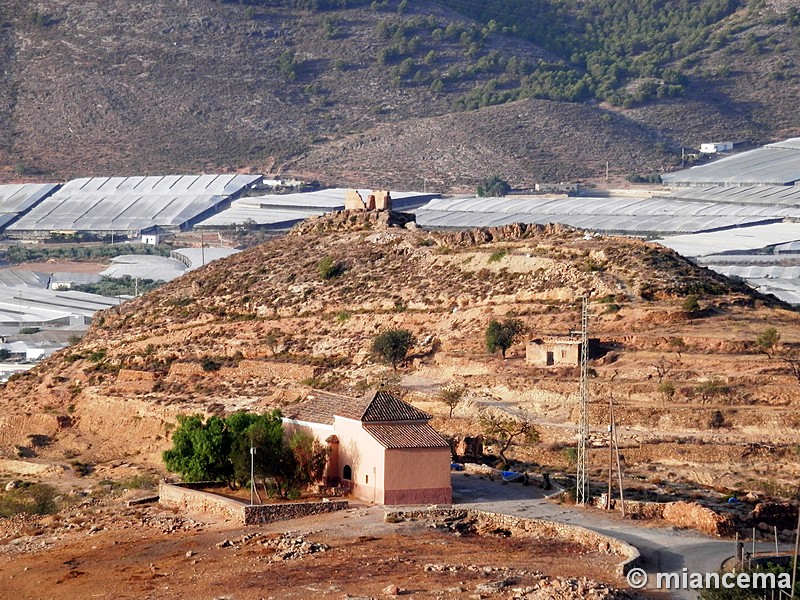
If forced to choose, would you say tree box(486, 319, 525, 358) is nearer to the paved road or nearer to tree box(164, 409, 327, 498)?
the paved road

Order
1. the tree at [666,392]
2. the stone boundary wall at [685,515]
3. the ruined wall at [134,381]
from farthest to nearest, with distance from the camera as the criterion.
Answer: the ruined wall at [134,381], the tree at [666,392], the stone boundary wall at [685,515]

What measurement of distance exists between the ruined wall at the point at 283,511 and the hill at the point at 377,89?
354 ft

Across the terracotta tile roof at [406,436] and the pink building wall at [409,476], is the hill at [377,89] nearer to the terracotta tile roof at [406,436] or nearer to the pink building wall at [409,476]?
the terracotta tile roof at [406,436]

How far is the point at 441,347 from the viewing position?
52.0 meters

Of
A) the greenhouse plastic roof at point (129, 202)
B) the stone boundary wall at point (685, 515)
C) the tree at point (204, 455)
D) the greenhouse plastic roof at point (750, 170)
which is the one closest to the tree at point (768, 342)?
the stone boundary wall at point (685, 515)

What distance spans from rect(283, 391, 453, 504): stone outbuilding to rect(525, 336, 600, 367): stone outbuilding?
9.66 metres

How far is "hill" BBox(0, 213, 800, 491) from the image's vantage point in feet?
142

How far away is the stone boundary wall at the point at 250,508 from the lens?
35.3 metres

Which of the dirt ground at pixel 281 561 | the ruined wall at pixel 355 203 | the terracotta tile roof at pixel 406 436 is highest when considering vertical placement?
the ruined wall at pixel 355 203

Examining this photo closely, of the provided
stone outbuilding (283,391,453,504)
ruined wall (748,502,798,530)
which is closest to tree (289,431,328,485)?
stone outbuilding (283,391,453,504)

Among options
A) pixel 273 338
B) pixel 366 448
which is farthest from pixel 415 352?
pixel 366 448

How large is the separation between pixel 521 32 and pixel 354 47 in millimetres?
21824

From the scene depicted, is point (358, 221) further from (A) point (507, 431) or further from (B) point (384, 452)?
(B) point (384, 452)

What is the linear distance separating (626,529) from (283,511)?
610 cm
